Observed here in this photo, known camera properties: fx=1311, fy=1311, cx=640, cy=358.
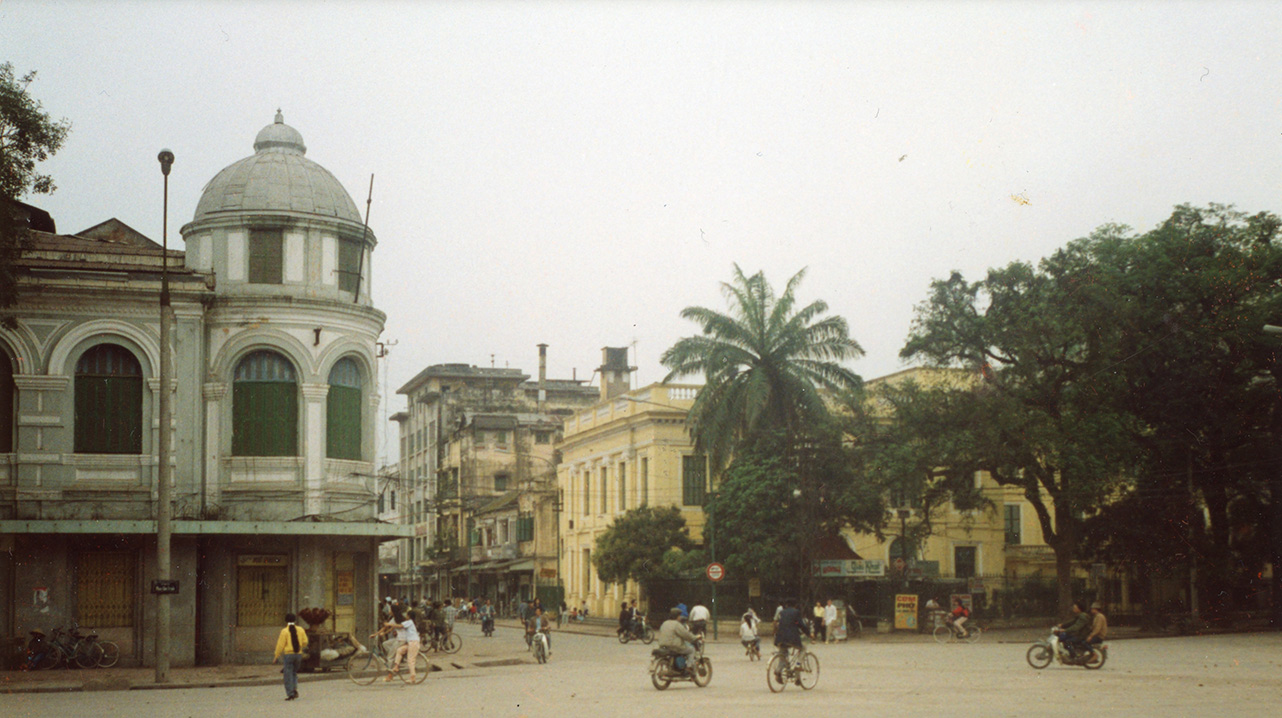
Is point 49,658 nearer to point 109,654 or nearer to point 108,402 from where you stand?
point 109,654

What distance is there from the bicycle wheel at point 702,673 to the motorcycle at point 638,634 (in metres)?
20.7

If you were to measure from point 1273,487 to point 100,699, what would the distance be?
1396 inches

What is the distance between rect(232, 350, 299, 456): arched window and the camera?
30.3 meters

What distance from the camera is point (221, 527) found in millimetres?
28109

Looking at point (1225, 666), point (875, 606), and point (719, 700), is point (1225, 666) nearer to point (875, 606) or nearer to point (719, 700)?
point (719, 700)

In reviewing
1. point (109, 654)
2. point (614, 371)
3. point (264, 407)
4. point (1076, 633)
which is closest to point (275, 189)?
point (264, 407)

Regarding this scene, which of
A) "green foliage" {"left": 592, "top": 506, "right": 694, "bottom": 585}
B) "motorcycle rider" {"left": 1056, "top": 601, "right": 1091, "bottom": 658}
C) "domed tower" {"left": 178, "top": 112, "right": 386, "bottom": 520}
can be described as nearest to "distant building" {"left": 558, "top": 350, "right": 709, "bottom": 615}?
"green foliage" {"left": 592, "top": 506, "right": 694, "bottom": 585}

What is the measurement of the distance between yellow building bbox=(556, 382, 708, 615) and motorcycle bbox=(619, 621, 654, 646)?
10484 mm

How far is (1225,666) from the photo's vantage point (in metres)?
26.3

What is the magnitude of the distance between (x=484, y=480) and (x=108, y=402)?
187ft

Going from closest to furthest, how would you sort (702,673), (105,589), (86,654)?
(702,673)
(86,654)
(105,589)

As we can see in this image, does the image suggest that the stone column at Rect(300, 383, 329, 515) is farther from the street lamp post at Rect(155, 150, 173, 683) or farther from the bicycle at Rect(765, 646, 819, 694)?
the bicycle at Rect(765, 646, 819, 694)

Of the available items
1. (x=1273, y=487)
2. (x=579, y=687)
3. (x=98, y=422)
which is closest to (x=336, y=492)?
(x=98, y=422)

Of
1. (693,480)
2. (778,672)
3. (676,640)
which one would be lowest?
(778,672)
